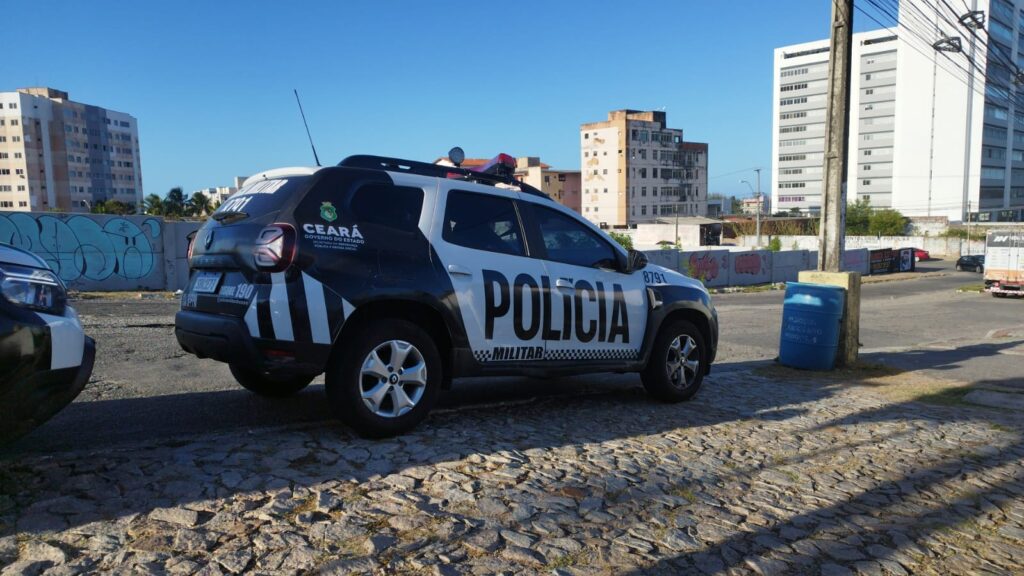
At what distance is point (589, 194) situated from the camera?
378 feet

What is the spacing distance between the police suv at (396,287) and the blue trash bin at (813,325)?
4.28 metres

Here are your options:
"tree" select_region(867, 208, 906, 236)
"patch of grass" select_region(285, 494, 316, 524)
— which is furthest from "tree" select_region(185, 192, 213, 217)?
"patch of grass" select_region(285, 494, 316, 524)

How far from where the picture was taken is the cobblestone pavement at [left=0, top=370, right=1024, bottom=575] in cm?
304

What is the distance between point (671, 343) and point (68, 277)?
747 inches

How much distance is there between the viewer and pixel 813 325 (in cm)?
920

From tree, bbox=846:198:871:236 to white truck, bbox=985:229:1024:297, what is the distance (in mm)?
63841

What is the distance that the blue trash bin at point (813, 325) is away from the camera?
909 centimetres

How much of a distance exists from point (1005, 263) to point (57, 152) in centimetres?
11347

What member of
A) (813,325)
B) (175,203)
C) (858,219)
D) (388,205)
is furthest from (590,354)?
(858,219)

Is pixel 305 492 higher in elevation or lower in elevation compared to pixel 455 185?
lower

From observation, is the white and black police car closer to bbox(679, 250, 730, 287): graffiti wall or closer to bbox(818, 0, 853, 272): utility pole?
bbox(818, 0, 853, 272): utility pole

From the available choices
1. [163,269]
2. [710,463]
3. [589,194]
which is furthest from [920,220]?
[710,463]

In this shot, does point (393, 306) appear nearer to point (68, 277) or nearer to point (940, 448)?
point (940, 448)

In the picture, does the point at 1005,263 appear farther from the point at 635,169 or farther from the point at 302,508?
the point at 635,169
